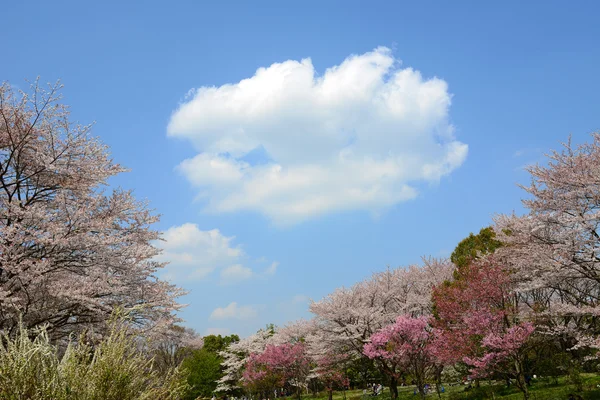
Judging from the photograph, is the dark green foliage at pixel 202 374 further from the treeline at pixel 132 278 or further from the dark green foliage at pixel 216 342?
the treeline at pixel 132 278

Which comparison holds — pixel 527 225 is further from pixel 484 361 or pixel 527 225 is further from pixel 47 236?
pixel 47 236

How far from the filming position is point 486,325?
55.6 ft

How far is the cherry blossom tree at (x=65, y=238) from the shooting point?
1241cm

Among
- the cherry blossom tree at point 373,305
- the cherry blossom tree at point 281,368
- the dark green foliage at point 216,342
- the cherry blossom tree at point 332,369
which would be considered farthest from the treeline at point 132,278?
the dark green foliage at point 216,342

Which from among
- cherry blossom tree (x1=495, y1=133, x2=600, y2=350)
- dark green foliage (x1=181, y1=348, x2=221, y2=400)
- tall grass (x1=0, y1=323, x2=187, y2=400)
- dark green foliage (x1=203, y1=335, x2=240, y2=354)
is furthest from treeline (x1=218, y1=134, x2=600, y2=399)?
dark green foliage (x1=203, y1=335, x2=240, y2=354)

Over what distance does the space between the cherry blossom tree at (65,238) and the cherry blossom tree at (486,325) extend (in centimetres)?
1140

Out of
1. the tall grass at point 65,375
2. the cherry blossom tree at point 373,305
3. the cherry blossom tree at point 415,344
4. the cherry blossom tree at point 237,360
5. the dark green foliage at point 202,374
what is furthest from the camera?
the cherry blossom tree at point 237,360

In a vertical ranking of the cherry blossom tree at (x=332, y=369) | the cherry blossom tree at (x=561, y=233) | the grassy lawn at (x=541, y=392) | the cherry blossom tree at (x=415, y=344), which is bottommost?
the grassy lawn at (x=541, y=392)

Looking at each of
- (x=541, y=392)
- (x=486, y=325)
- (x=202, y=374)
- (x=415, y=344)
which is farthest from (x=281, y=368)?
(x=486, y=325)

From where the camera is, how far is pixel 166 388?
678 cm

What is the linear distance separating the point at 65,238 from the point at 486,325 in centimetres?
1509

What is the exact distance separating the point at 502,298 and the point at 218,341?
47.3 meters

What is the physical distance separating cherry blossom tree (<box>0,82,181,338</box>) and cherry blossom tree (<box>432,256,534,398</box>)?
449 inches

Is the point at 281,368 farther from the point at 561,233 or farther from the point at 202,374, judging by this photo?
the point at 561,233
